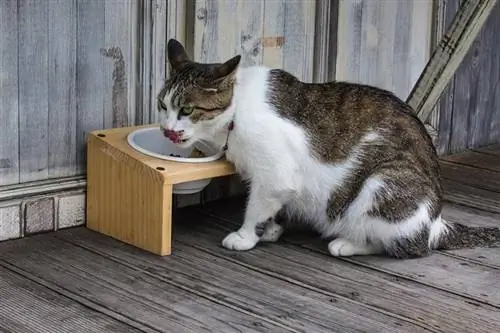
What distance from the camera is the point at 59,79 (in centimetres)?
327

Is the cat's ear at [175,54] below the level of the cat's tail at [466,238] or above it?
above

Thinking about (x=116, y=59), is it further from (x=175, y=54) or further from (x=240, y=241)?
(x=240, y=241)

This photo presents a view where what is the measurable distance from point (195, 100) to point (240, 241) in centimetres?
53

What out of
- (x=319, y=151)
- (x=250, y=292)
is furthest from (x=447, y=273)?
(x=250, y=292)

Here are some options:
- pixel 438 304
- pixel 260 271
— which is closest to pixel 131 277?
pixel 260 271

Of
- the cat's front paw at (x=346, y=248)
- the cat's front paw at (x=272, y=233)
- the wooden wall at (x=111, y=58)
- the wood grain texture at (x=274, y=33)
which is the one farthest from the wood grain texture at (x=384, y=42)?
the cat's front paw at (x=346, y=248)

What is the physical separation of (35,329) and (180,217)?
3.91 ft

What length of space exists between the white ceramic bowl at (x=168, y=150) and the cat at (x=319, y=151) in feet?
0.32

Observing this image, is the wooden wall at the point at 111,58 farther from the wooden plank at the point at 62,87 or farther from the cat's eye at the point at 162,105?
the cat's eye at the point at 162,105

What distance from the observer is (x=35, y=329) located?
2.54 m

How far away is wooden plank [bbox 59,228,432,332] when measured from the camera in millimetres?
2654

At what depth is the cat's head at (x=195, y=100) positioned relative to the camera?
312 centimetres

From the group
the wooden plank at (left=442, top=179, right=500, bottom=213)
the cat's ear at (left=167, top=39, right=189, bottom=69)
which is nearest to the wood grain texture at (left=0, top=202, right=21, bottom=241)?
the cat's ear at (left=167, top=39, right=189, bottom=69)

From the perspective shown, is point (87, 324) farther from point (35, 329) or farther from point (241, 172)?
point (241, 172)
